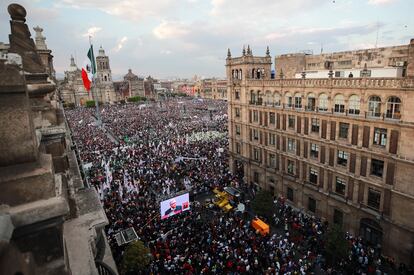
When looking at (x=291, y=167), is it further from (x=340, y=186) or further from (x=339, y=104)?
(x=339, y=104)

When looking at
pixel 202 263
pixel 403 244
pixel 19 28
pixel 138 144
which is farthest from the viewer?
pixel 138 144

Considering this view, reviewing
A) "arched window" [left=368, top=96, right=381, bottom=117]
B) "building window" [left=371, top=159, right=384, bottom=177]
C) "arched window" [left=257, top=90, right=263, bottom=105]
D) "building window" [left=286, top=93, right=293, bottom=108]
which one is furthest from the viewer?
"arched window" [left=257, top=90, right=263, bottom=105]

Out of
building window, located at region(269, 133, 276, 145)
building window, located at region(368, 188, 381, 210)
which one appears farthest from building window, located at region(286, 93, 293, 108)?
building window, located at region(368, 188, 381, 210)

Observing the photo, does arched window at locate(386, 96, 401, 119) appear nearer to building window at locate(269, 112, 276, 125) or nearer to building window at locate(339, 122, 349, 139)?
building window at locate(339, 122, 349, 139)

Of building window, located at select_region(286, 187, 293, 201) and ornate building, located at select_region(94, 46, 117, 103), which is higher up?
ornate building, located at select_region(94, 46, 117, 103)

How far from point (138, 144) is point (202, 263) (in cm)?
3230

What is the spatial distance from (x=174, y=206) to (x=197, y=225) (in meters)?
2.47

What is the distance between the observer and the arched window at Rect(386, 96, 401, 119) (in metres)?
18.4

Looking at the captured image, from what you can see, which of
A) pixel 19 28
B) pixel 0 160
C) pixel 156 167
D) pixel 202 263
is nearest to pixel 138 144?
pixel 156 167

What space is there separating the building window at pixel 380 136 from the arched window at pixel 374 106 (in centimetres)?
112

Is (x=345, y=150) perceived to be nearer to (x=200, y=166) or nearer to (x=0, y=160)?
(x=200, y=166)

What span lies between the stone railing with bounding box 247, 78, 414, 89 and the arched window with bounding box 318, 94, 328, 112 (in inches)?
37.9

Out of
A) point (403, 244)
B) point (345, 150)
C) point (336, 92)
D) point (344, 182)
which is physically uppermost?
point (336, 92)

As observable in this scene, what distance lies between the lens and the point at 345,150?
2205cm
